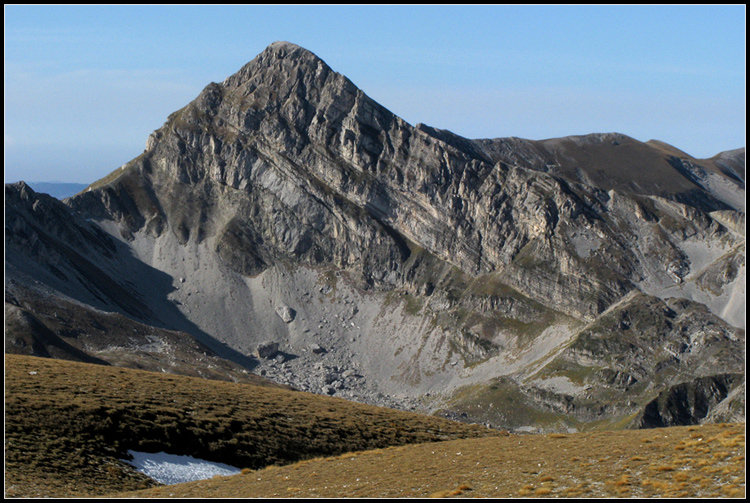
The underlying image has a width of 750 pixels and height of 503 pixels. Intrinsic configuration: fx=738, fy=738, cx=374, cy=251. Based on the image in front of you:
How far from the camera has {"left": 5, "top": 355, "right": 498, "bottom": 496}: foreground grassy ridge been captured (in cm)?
5350

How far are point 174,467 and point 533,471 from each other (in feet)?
96.2

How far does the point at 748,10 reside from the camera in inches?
1734

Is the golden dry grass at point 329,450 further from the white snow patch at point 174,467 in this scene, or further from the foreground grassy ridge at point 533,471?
the white snow patch at point 174,467

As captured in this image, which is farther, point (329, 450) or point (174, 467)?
point (329, 450)

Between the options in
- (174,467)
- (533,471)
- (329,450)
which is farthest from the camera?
(329,450)

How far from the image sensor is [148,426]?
2494 inches

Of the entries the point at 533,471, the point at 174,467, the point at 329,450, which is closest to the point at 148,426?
the point at 174,467

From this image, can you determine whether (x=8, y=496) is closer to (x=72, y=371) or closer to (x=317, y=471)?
(x=317, y=471)

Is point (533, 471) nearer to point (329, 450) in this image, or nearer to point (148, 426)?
point (329, 450)

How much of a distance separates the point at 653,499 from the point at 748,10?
29.0 m

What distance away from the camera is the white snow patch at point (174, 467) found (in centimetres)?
5719

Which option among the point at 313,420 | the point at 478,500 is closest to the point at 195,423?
the point at 313,420

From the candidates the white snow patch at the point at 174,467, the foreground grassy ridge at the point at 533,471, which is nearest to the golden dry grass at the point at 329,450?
the foreground grassy ridge at the point at 533,471

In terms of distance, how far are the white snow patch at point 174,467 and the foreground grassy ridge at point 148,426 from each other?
0.91m
